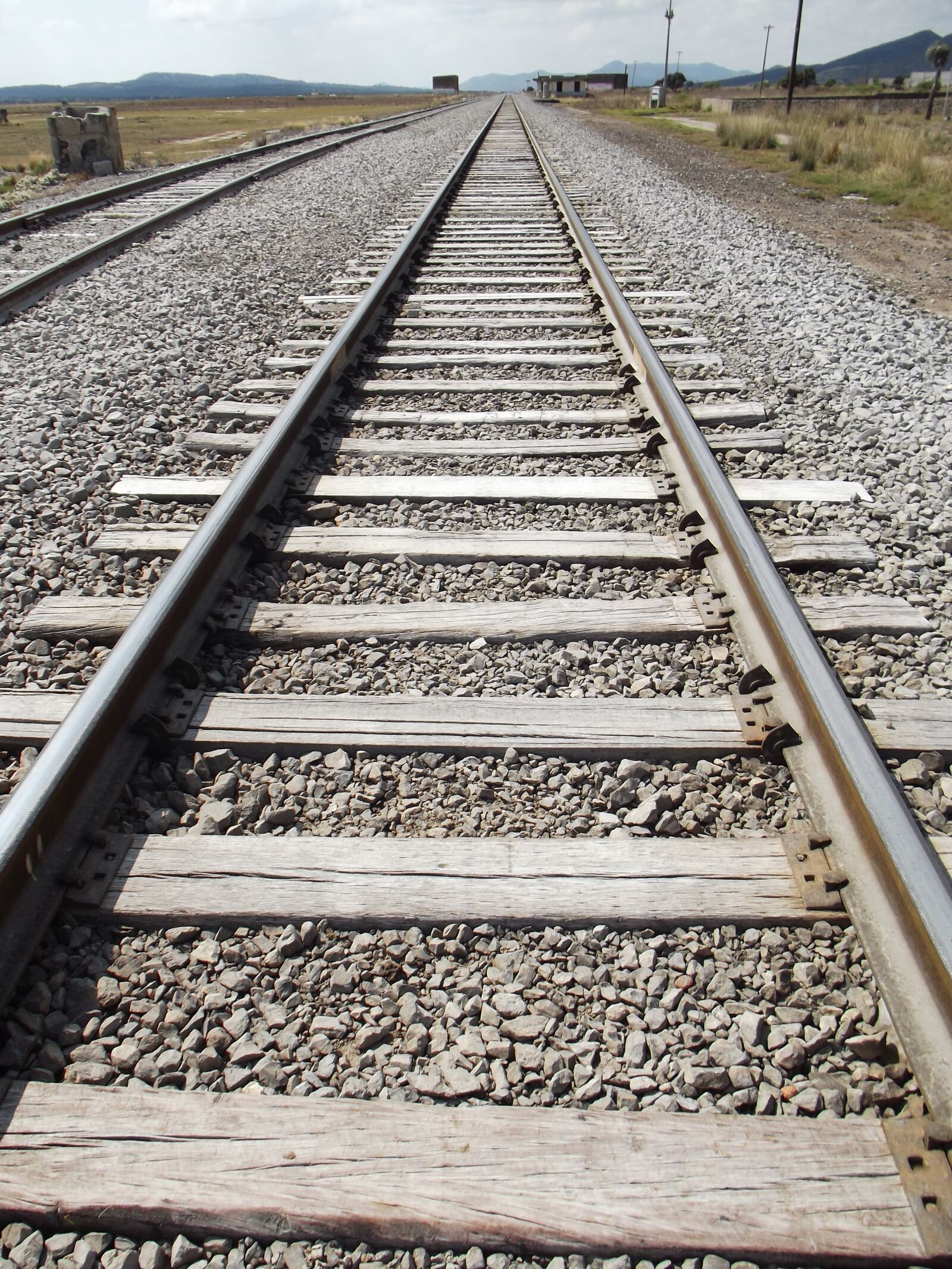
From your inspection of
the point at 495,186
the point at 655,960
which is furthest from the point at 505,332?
the point at 495,186

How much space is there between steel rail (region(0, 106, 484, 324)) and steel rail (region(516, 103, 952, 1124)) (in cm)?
536

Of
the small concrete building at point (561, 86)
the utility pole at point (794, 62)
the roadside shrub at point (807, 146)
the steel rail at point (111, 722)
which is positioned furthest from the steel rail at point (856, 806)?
the small concrete building at point (561, 86)

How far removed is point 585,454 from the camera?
3.92 metres

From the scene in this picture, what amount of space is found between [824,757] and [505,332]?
13.8ft

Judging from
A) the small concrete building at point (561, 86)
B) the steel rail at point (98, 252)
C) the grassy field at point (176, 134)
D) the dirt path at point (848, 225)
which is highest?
the small concrete building at point (561, 86)

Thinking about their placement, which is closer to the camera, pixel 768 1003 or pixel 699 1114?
pixel 699 1114

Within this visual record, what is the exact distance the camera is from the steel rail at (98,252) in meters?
6.38

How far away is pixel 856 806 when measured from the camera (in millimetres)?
1876

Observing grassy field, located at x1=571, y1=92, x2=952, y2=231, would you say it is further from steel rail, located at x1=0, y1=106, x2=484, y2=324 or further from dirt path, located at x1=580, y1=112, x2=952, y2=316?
steel rail, located at x1=0, y1=106, x2=484, y2=324

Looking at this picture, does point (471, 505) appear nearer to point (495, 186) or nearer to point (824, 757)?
point (824, 757)

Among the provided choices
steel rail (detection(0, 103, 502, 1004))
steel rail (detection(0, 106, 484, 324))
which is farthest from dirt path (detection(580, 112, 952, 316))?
steel rail (detection(0, 106, 484, 324))

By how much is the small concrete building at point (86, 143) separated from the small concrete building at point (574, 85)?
61310 millimetres

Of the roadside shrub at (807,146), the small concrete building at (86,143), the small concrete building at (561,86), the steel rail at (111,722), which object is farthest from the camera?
the small concrete building at (561,86)

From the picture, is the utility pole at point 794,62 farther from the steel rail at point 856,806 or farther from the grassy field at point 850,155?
the steel rail at point 856,806
